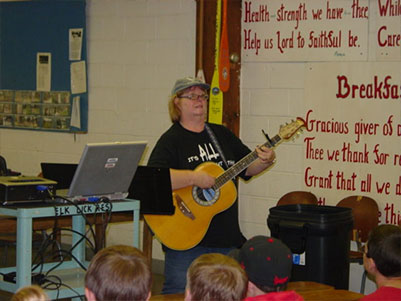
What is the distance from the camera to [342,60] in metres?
5.21

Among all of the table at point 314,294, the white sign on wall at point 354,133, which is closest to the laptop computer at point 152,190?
the table at point 314,294

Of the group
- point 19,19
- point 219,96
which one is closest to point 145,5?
point 219,96

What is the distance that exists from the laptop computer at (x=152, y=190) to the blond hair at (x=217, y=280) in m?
1.57

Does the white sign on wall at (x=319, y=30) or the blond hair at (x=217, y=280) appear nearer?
the blond hair at (x=217, y=280)

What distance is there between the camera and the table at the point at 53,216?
3.35m

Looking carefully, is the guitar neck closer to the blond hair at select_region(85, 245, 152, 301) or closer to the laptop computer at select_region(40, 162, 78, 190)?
the laptop computer at select_region(40, 162, 78, 190)

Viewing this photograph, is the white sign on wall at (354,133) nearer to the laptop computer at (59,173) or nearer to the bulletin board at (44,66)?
the laptop computer at (59,173)

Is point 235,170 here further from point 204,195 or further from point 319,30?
point 319,30

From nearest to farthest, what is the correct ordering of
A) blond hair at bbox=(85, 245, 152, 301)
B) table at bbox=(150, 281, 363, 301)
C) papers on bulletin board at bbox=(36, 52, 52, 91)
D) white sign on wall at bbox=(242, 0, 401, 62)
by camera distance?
blond hair at bbox=(85, 245, 152, 301) < table at bbox=(150, 281, 363, 301) < white sign on wall at bbox=(242, 0, 401, 62) < papers on bulletin board at bbox=(36, 52, 52, 91)

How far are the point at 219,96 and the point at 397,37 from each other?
151 centimetres

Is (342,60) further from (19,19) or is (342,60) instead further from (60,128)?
(19,19)

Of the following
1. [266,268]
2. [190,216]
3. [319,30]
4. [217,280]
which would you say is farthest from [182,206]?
[217,280]

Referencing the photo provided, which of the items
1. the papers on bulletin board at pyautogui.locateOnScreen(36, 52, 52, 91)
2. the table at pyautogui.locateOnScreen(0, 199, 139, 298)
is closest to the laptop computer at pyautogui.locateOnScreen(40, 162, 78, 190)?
the table at pyautogui.locateOnScreen(0, 199, 139, 298)

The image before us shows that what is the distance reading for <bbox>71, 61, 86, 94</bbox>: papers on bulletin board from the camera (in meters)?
6.91
